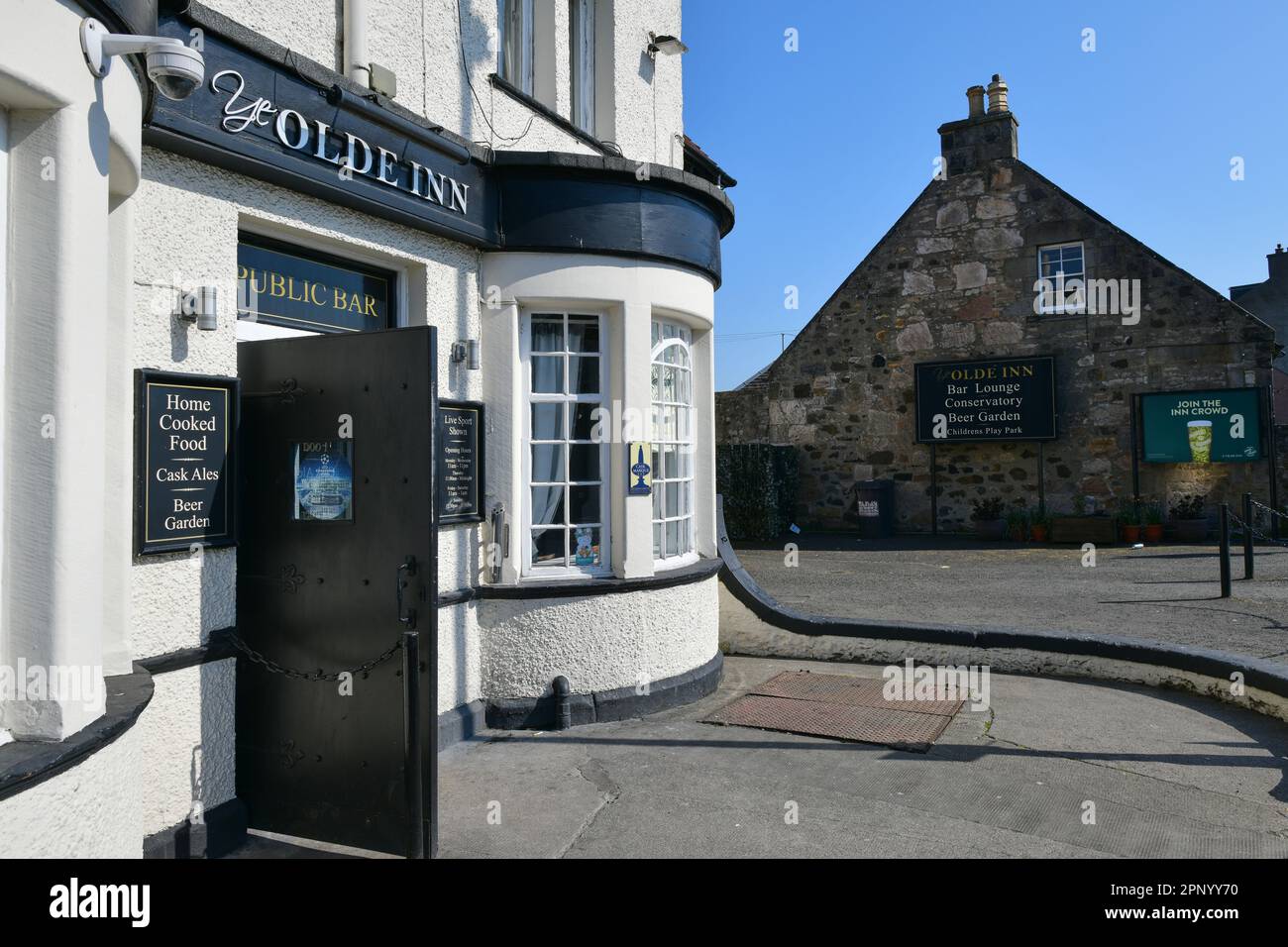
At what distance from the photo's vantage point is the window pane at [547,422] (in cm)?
639

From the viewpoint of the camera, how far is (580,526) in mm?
6496

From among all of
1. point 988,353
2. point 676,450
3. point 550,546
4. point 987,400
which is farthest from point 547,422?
point 988,353

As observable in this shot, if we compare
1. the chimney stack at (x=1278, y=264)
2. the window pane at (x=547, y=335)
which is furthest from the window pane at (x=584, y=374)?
the chimney stack at (x=1278, y=264)

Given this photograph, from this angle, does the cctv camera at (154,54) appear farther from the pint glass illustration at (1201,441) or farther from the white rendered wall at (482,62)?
the pint glass illustration at (1201,441)

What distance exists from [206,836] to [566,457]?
10.2 feet

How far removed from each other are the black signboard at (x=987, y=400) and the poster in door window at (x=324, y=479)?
16304 millimetres

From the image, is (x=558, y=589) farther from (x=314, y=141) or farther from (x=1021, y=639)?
(x=1021, y=639)

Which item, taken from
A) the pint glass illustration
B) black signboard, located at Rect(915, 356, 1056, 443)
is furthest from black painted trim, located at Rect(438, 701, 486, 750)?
the pint glass illustration

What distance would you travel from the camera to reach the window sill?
6414mm

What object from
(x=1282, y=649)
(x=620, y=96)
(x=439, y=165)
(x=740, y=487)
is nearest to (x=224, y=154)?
(x=439, y=165)

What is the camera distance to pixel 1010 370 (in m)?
18.6

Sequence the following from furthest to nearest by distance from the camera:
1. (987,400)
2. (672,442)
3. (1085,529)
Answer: (987,400) → (1085,529) → (672,442)

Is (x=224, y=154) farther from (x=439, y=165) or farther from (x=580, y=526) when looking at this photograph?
(x=580, y=526)

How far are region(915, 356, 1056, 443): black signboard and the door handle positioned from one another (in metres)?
16.3
